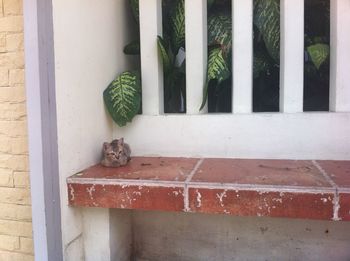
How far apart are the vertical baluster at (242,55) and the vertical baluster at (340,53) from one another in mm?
311

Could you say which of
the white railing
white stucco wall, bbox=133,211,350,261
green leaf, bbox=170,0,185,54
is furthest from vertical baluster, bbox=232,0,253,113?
white stucco wall, bbox=133,211,350,261

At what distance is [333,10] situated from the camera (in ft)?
4.45

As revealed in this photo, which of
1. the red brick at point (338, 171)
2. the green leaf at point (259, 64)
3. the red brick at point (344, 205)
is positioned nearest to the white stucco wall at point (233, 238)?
the red brick at point (338, 171)

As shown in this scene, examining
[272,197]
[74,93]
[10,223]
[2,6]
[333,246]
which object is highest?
[2,6]

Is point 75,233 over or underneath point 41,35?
underneath

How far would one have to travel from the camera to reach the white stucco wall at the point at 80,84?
118cm

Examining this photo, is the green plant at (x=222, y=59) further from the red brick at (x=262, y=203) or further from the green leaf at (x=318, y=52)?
the red brick at (x=262, y=203)

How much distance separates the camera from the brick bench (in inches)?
40.4

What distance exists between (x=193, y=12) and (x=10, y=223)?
1055 millimetres

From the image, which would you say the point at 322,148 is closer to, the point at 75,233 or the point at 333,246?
the point at 333,246

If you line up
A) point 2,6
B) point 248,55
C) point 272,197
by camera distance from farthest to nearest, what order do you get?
point 248,55 < point 2,6 < point 272,197

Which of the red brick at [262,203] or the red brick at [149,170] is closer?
the red brick at [262,203]

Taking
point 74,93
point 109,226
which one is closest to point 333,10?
point 74,93

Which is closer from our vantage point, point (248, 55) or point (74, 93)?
point (74, 93)
